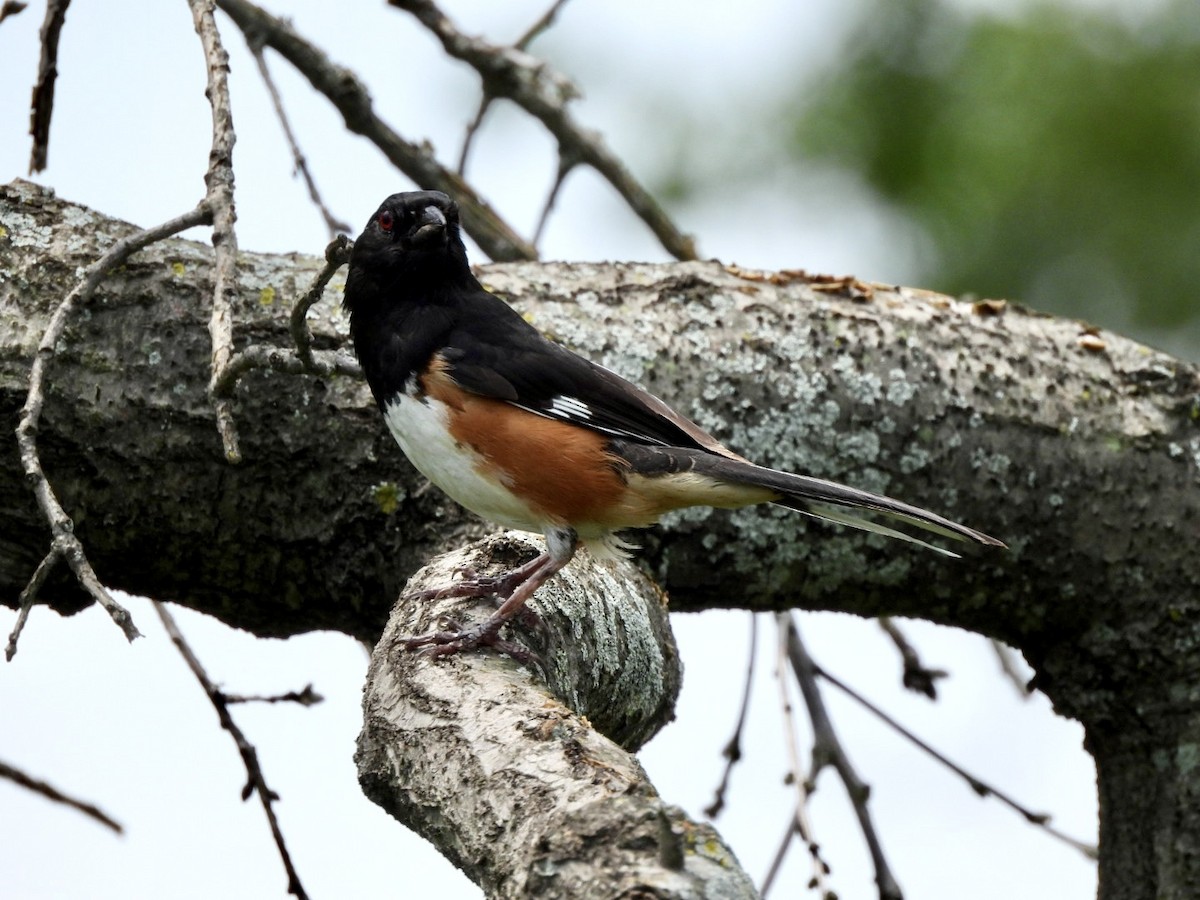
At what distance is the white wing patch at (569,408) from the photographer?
3.27m

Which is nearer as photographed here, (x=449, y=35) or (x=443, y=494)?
(x=443, y=494)

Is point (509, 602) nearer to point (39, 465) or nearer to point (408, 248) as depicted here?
point (39, 465)

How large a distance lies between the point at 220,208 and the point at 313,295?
0.24 meters

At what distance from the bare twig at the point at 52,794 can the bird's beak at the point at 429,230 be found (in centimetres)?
172

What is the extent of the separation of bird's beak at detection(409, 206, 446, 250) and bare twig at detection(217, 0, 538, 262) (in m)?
1.12

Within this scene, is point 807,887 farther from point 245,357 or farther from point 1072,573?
point 245,357

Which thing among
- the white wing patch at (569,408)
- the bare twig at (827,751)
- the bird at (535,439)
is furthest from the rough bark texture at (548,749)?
the bare twig at (827,751)

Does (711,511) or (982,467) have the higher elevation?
(982,467)

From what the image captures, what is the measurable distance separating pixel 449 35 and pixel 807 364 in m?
1.77

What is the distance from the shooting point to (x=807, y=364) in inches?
147

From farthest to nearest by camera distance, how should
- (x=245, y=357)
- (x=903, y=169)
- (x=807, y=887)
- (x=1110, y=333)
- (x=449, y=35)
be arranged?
(x=903, y=169), (x=449, y=35), (x=1110, y=333), (x=807, y=887), (x=245, y=357)

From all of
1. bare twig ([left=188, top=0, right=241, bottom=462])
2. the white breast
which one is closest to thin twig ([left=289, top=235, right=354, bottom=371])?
bare twig ([left=188, top=0, right=241, bottom=462])

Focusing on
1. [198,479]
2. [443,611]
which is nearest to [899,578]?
[443,611]

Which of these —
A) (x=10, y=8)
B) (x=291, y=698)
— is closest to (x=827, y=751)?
(x=291, y=698)
